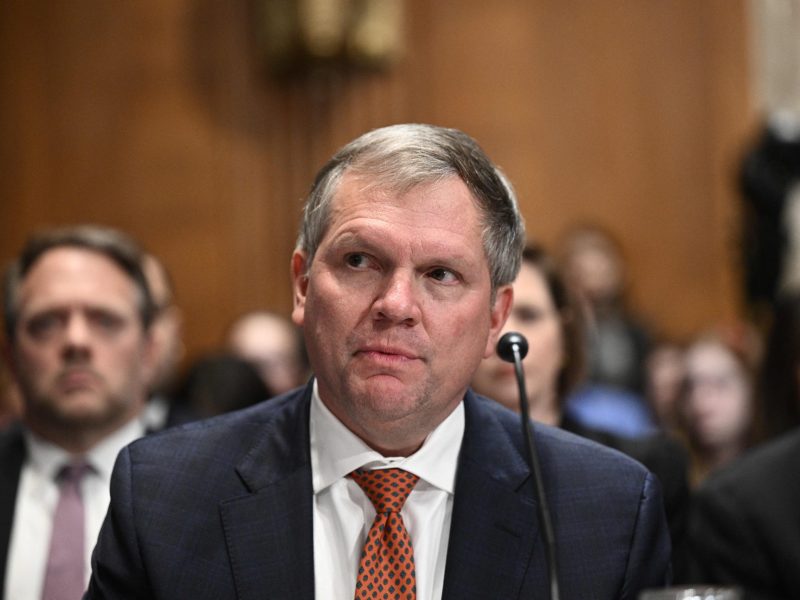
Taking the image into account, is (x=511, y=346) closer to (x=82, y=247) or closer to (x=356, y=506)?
(x=356, y=506)

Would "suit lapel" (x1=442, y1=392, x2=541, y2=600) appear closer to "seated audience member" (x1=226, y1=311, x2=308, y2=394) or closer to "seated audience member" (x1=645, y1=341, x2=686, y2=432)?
"seated audience member" (x1=226, y1=311, x2=308, y2=394)

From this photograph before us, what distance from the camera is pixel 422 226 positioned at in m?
2.30

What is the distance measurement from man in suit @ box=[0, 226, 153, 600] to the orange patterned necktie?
3.88 ft

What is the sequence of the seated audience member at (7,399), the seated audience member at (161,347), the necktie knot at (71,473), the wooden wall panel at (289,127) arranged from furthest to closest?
1. the wooden wall panel at (289,127)
2. the seated audience member at (7,399)
3. the seated audience member at (161,347)
4. the necktie knot at (71,473)

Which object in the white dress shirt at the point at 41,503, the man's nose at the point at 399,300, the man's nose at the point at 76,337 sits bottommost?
the white dress shirt at the point at 41,503

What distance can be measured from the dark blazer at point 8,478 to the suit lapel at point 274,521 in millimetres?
1083

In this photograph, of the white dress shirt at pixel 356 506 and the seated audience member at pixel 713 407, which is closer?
the white dress shirt at pixel 356 506

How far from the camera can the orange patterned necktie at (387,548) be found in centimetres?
231

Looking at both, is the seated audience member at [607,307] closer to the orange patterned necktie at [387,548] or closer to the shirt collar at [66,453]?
the shirt collar at [66,453]

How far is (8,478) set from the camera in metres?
3.42

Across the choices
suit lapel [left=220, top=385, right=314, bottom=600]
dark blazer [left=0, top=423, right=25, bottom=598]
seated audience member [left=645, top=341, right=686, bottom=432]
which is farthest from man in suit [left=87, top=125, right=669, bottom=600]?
seated audience member [left=645, top=341, right=686, bottom=432]

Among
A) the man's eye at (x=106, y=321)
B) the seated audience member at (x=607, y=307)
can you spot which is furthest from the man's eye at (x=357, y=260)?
the seated audience member at (x=607, y=307)

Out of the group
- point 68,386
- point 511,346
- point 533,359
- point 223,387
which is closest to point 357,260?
point 511,346

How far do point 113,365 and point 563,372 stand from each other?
1324mm
